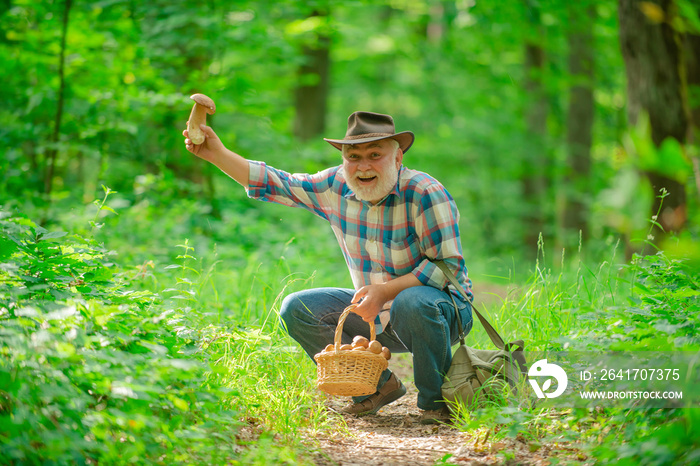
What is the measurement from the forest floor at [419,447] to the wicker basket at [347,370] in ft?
0.81

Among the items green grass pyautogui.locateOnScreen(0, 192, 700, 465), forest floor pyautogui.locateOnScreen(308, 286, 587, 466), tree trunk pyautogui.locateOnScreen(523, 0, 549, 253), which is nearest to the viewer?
green grass pyautogui.locateOnScreen(0, 192, 700, 465)

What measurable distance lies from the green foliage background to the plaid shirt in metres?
0.44

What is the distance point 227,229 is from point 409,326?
134 inches

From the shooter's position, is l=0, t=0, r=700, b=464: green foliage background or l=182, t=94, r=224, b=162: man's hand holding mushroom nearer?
l=0, t=0, r=700, b=464: green foliage background

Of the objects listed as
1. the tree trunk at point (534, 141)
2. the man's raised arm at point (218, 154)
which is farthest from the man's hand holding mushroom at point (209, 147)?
the tree trunk at point (534, 141)

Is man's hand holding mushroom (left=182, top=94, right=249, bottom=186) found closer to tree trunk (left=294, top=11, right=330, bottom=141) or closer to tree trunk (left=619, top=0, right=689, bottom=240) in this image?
tree trunk (left=619, top=0, right=689, bottom=240)

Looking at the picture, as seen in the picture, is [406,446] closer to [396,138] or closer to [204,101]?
[396,138]

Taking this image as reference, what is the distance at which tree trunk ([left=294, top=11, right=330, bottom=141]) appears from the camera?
9.38 meters

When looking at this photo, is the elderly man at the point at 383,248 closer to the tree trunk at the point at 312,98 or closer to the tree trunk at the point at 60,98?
the tree trunk at the point at 60,98

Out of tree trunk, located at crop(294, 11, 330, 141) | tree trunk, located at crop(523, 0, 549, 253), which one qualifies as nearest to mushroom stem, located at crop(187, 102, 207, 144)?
tree trunk, located at crop(294, 11, 330, 141)

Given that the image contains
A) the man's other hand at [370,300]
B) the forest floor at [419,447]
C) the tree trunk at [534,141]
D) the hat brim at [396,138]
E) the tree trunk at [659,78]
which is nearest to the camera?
the forest floor at [419,447]

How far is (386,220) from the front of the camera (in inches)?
117

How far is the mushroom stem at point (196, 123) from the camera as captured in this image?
2894 millimetres

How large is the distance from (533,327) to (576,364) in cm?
53
